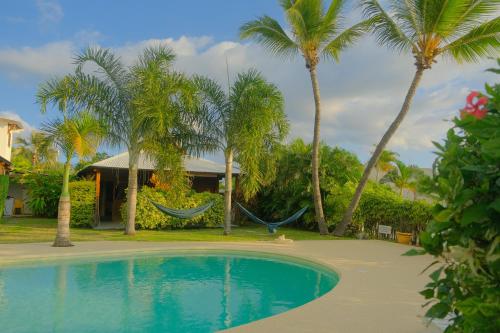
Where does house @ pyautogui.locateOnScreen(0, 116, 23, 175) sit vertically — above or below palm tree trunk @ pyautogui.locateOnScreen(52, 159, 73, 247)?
above

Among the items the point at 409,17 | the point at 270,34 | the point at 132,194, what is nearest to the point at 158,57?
the point at 270,34

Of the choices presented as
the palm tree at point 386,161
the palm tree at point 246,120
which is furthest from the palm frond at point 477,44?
the palm tree at point 386,161

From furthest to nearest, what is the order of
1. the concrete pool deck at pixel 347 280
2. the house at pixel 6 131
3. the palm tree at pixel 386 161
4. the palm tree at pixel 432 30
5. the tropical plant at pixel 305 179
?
1. the palm tree at pixel 386 161
2. the house at pixel 6 131
3. the tropical plant at pixel 305 179
4. the palm tree at pixel 432 30
5. the concrete pool deck at pixel 347 280

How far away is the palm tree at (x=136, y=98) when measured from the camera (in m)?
12.3

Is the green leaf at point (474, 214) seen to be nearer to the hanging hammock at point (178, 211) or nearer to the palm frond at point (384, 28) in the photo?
the palm frond at point (384, 28)

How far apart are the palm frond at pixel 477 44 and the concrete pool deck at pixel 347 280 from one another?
6.43 meters

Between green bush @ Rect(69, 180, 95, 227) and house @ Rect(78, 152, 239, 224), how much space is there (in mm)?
262

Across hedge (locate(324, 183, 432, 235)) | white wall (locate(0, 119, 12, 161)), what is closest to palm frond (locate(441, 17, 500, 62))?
hedge (locate(324, 183, 432, 235))

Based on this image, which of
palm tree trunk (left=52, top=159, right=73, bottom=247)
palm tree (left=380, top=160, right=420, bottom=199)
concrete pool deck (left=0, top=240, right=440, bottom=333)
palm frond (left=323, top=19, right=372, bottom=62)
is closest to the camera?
concrete pool deck (left=0, top=240, right=440, bottom=333)

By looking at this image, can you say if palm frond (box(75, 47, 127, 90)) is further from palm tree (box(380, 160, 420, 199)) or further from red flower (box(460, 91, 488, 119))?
palm tree (box(380, 160, 420, 199))

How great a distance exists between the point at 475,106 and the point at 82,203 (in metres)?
15.8

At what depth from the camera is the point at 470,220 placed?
4.26ft

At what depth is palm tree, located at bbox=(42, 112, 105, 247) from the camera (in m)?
10.1

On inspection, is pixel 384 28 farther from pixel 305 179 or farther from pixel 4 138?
pixel 4 138
